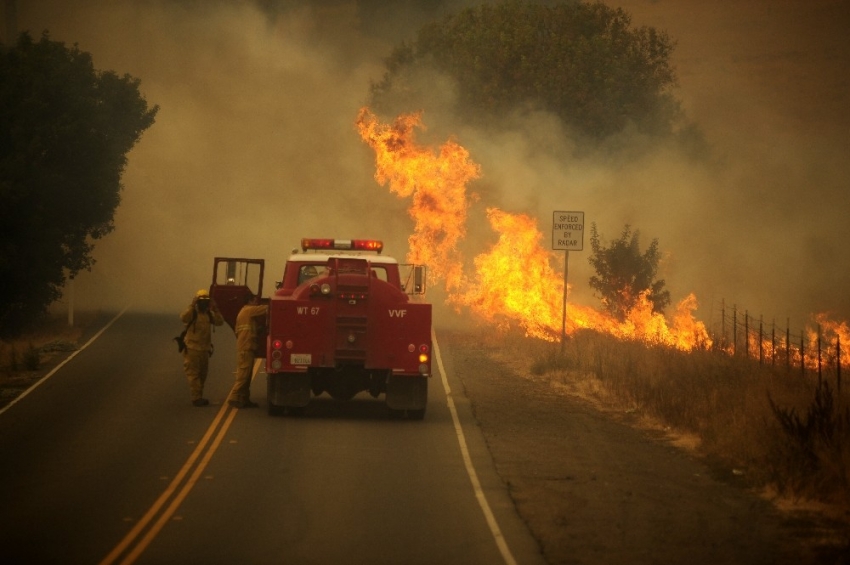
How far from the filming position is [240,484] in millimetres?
13922

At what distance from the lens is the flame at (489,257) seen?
34.3 meters

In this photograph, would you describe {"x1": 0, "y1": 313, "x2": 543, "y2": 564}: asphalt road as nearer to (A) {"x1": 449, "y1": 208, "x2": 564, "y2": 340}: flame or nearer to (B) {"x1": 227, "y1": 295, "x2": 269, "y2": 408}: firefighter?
(B) {"x1": 227, "y1": 295, "x2": 269, "y2": 408}: firefighter

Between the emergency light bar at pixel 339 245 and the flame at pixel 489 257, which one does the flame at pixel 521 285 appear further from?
the emergency light bar at pixel 339 245

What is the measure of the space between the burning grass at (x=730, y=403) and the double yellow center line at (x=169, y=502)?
700 centimetres

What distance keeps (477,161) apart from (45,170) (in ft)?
54.2

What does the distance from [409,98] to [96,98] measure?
21941mm

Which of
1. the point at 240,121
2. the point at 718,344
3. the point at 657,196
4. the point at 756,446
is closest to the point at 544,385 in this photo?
the point at 718,344

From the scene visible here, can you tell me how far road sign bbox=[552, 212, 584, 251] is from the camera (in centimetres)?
2625

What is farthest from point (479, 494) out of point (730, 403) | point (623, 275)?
point (623, 275)

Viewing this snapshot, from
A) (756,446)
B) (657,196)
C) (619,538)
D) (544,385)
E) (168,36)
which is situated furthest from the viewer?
(168,36)

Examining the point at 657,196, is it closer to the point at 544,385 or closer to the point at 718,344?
the point at 718,344

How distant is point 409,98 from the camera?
57000 mm

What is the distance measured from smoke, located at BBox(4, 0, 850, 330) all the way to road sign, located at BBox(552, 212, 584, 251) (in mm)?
16243

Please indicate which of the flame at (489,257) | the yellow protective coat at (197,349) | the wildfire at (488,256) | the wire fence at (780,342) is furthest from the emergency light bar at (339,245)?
the wildfire at (488,256)
